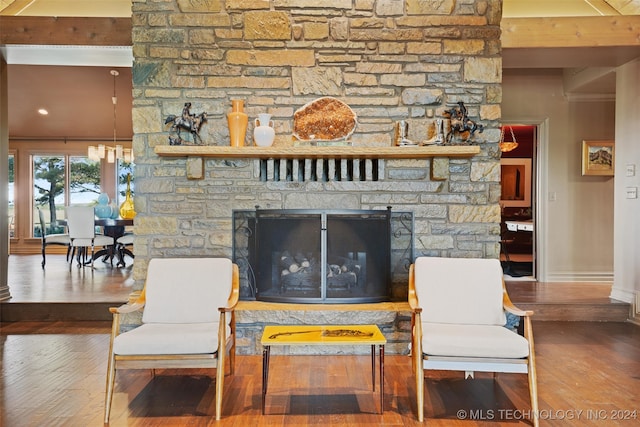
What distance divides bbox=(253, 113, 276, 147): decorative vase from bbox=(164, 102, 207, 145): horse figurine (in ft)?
1.48

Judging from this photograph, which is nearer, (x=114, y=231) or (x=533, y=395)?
(x=533, y=395)

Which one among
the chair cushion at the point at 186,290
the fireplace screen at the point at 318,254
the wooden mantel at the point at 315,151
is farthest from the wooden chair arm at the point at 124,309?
the wooden mantel at the point at 315,151

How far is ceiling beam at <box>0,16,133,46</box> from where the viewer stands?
4.45 metres

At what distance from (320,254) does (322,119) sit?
41.0 inches

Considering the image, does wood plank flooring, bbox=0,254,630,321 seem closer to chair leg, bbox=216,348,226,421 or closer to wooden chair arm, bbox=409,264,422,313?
wooden chair arm, bbox=409,264,422,313

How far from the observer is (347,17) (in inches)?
145

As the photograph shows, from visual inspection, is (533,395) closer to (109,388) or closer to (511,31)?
(109,388)

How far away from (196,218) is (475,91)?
237 cm

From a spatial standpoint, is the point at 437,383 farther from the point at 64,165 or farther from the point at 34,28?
the point at 64,165

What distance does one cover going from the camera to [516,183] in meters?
8.55

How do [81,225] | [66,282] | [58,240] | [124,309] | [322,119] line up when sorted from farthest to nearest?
1. [58,240]
2. [81,225]
3. [66,282]
4. [322,119]
5. [124,309]

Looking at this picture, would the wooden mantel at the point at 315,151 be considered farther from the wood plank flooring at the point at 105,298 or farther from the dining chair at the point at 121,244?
the dining chair at the point at 121,244

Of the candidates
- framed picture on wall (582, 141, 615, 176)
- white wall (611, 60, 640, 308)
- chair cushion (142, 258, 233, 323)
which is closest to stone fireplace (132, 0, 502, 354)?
chair cushion (142, 258, 233, 323)

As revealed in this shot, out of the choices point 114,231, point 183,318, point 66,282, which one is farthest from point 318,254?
point 114,231
